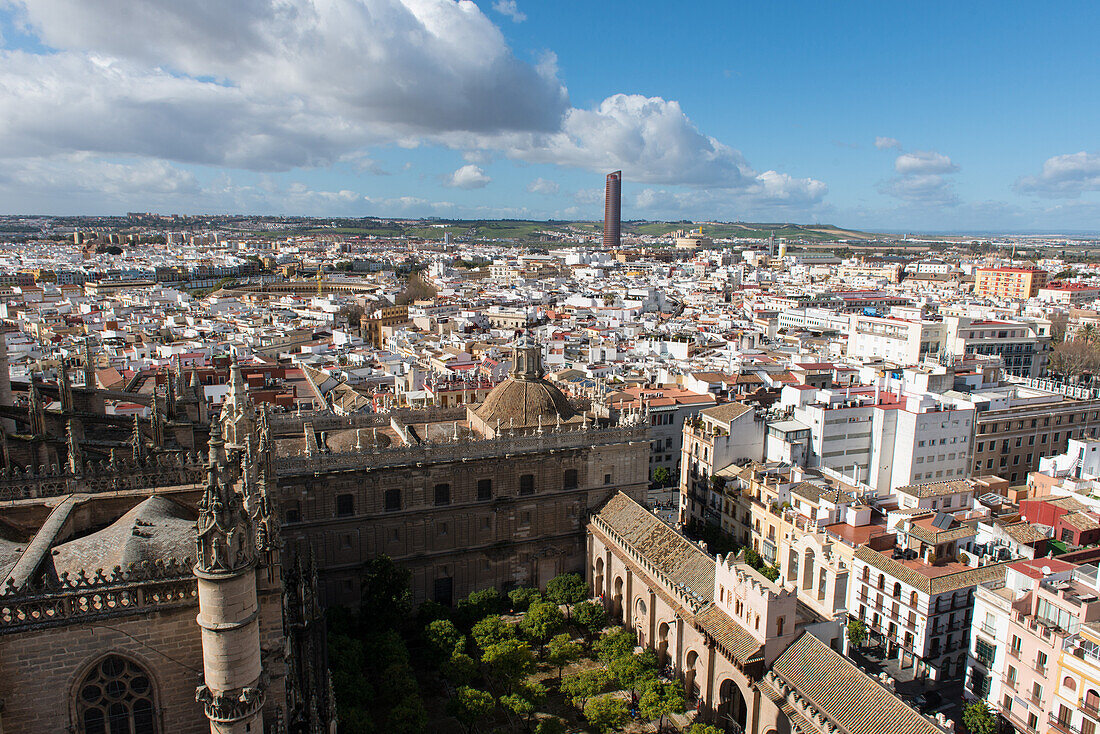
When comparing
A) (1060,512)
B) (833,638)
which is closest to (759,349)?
(1060,512)

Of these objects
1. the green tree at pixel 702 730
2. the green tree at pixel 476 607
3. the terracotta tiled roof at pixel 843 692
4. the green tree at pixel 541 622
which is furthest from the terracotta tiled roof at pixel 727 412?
the green tree at pixel 702 730

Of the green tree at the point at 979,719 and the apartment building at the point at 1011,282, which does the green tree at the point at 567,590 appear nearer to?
the green tree at the point at 979,719

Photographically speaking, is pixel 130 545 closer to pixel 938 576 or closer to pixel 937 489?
pixel 938 576

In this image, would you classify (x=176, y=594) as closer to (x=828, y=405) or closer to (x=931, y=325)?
(x=828, y=405)

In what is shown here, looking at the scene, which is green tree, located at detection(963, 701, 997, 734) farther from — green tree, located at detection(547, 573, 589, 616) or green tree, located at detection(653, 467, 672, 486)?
green tree, located at detection(653, 467, 672, 486)

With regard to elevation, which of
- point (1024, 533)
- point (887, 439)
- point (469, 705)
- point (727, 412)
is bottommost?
point (469, 705)

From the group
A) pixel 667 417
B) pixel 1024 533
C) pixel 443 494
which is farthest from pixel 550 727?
pixel 667 417
